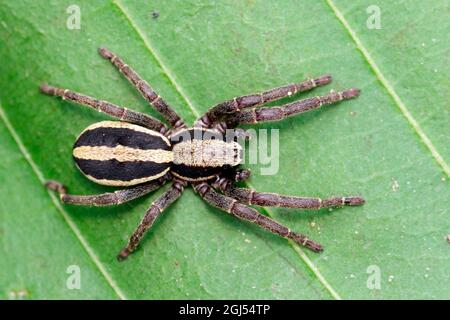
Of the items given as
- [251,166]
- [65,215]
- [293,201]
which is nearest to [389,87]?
[293,201]

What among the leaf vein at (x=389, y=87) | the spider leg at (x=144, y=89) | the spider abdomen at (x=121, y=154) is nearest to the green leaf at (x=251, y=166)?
the leaf vein at (x=389, y=87)

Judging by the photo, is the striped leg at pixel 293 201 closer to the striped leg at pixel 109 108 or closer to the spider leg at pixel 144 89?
the spider leg at pixel 144 89

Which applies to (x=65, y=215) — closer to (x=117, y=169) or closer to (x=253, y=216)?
(x=117, y=169)

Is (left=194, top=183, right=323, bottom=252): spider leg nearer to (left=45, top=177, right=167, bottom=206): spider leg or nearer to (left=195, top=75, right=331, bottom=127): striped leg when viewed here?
(left=45, top=177, right=167, bottom=206): spider leg

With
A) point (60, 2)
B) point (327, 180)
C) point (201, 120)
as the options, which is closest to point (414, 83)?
point (327, 180)

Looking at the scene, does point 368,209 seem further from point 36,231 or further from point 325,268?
point 36,231
